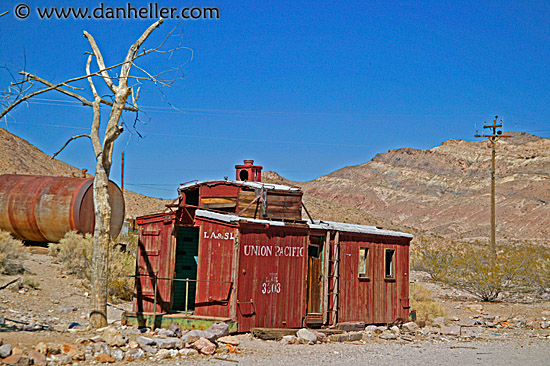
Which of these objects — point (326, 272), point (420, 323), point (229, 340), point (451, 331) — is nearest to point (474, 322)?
point (420, 323)

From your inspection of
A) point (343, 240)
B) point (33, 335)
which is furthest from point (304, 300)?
point (33, 335)

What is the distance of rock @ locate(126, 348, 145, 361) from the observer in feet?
34.9

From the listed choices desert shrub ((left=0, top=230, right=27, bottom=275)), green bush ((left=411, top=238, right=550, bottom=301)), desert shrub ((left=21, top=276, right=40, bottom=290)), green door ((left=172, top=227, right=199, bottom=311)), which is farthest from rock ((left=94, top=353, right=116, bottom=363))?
green bush ((left=411, top=238, right=550, bottom=301))

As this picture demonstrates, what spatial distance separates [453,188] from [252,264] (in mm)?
88633

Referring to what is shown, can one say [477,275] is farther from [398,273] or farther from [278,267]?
[278,267]

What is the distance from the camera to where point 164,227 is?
14531 millimetres

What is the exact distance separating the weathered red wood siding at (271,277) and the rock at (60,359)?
410 centimetres

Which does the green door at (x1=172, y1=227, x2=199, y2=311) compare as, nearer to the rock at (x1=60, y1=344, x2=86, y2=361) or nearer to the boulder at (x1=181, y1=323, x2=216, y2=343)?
the boulder at (x1=181, y1=323, x2=216, y2=343)

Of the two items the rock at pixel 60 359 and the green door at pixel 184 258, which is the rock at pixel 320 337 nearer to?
the green door at pixel 184 258

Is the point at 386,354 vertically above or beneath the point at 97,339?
beneath

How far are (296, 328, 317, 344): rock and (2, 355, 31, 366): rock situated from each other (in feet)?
19.6

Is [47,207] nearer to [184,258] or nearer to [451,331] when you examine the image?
[184,258]

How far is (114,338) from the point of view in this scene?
1104 cm

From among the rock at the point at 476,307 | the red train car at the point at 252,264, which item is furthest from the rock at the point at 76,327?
the rock at the point at 476,307
